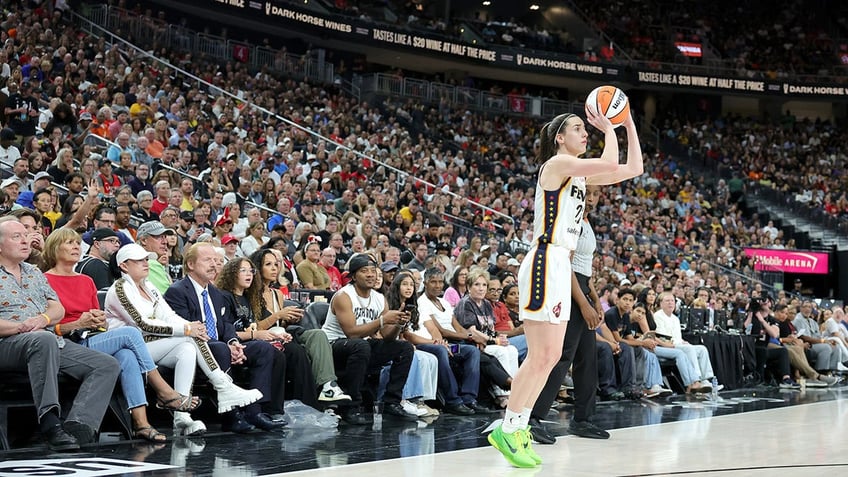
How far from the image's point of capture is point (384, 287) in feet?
28.7

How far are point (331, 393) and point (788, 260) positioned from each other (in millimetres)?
20930

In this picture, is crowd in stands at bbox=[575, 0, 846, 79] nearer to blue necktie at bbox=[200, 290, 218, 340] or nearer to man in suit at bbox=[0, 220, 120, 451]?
blue necktie at bbox=[200, 290, 218, 340]

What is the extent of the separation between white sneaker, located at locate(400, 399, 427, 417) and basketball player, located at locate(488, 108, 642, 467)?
2472 mm

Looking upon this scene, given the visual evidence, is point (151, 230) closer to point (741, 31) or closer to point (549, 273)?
point (549, 273)

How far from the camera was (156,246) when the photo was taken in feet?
23.5

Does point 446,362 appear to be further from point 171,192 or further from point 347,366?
point 171,192

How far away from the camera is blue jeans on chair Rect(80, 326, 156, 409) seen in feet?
19.0

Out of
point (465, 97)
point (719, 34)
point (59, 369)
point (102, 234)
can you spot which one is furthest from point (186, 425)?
point (719, 34)

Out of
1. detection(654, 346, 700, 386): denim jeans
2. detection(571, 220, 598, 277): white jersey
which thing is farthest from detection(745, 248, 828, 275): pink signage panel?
detection(571, 220, 598, 277): white jersey

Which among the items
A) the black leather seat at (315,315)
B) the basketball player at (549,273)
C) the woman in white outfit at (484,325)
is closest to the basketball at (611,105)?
the basketball player at (549,273)

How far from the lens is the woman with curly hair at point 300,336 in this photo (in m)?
6.99

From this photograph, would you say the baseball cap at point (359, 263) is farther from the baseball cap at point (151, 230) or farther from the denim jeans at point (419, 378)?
the baseball cap at point (151, 230)

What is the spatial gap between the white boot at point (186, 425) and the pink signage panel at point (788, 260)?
19954 mm

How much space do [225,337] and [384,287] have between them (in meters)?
2.34
